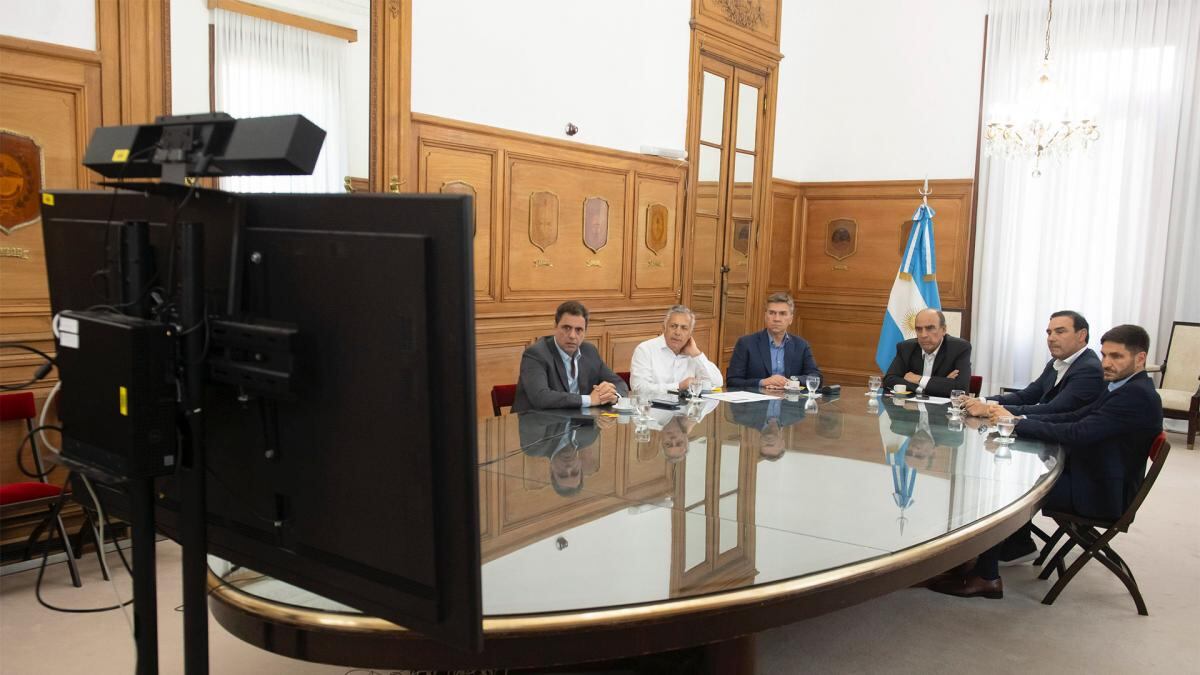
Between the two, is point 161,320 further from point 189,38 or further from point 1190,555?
point 1190,555

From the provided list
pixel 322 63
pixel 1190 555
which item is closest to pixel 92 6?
pixel 322 63

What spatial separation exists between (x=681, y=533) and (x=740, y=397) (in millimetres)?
2543

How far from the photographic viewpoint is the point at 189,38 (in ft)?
14.9

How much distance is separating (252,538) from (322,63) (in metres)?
4.56

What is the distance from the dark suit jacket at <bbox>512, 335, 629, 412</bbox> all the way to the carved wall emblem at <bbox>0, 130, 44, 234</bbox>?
2362 millimetres

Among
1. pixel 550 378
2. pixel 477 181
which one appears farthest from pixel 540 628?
pixel 477 181

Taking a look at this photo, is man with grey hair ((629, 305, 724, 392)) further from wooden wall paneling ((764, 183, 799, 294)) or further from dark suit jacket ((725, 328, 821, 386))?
wooden wall paneling ((764, 183, 799, 294))

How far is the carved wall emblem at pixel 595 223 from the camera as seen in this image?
7.25 meters

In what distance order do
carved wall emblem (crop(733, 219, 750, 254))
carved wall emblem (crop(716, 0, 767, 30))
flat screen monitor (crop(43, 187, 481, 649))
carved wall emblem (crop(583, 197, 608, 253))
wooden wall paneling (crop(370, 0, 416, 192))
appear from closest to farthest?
flat screen monitor (crop(43, 187, 481, 649)) < wooden wall paneling (crop(370, 0, 416, 192)) < carved wall emblem (crop(583, 197, 608, 253)) < carved wall emblem (crop(716, 0, 767, 30)) < carved wall emblem (crop(733, 219, 750, 254))

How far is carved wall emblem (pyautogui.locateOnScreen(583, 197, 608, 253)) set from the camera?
7246 millimetres

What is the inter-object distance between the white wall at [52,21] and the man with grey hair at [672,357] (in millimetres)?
3204

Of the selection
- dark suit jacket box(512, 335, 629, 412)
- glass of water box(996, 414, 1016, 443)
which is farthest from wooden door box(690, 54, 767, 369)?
glass of water box(996, 414, 1016, 443)

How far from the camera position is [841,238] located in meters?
9.98

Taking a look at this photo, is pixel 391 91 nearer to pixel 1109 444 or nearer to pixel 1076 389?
pixel 1076 389
